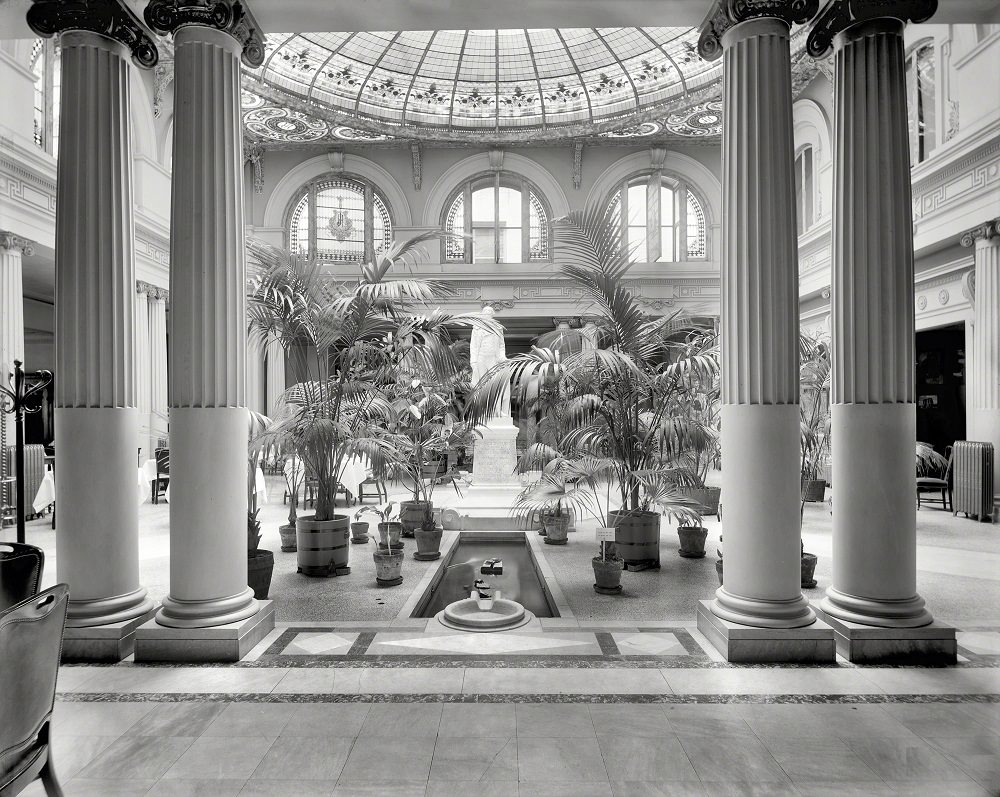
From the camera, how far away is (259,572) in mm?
5262

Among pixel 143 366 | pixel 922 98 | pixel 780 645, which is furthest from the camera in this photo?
pixel 143 366

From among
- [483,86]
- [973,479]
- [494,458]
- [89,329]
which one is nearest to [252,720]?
[89,329]

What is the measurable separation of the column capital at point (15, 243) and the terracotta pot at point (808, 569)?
38.4 feet

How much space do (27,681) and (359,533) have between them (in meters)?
6.34

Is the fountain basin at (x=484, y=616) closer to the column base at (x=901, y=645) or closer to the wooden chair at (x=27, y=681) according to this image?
the column base at (x=901, y=645)

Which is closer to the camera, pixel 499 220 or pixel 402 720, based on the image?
pixel 402 720

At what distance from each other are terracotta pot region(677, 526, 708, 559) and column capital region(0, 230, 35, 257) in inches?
420

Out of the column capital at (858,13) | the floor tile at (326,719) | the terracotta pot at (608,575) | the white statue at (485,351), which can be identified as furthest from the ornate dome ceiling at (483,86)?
the floor tile at (326,719)

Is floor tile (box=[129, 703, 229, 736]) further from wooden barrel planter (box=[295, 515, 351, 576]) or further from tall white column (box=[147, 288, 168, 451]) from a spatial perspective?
tall white column (box=[147, 288, 168, 451])

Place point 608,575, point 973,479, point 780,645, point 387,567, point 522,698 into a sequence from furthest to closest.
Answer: point 973,479
point 387,567
point 608,575
point 780,645
point 522,698

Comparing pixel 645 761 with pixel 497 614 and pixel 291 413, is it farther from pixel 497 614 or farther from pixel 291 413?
pixel 291 413

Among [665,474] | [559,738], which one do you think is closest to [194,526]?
[559,738]

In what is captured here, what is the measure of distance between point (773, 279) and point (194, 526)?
3.83m

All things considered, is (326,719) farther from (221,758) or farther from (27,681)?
(27,681)
